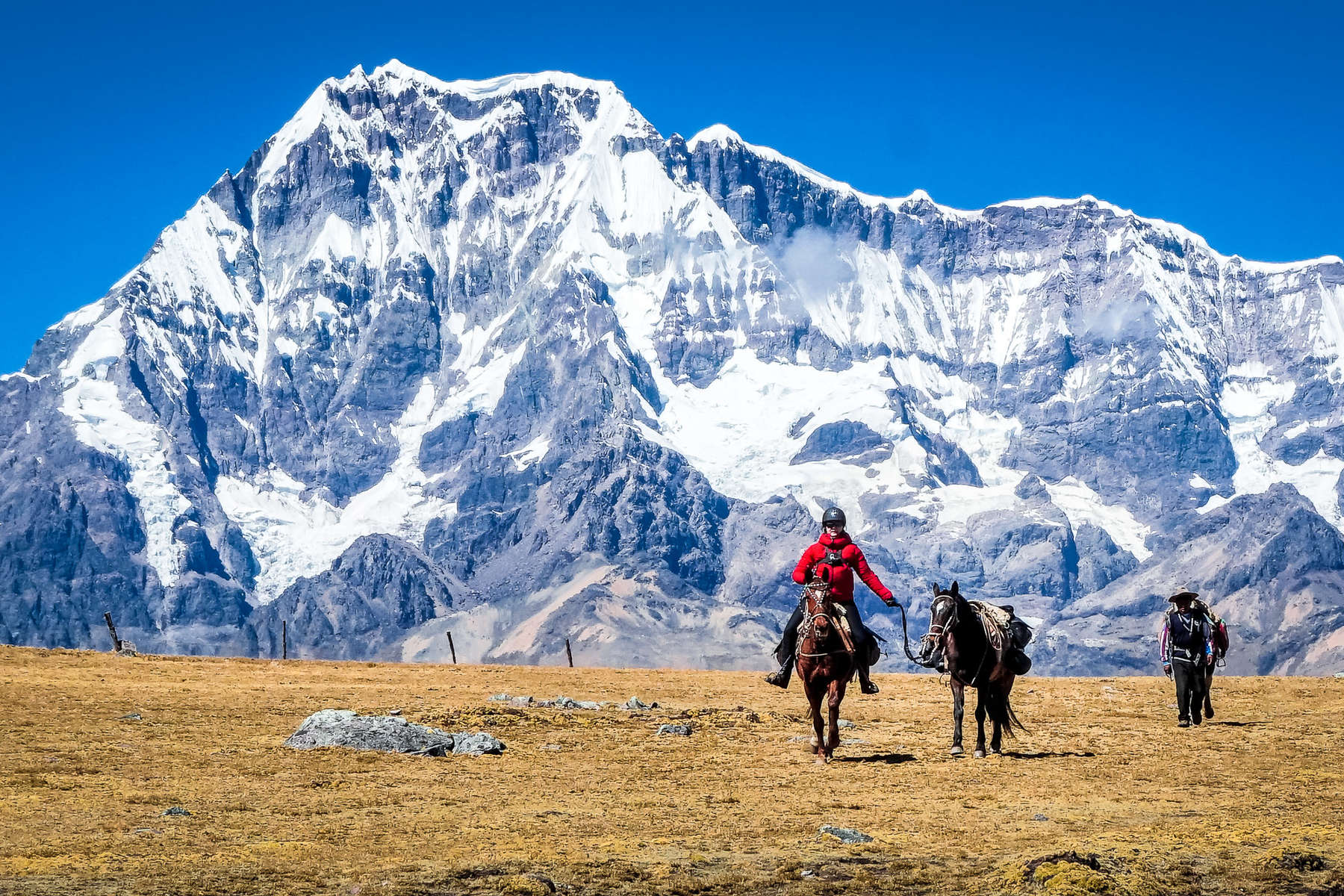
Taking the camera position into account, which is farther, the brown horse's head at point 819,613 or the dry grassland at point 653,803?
the brown horse's head at point 819,613

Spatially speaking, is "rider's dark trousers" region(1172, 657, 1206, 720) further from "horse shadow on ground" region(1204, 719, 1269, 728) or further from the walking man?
"horse shadow on ground" region(1204, 719, 1269, 728)

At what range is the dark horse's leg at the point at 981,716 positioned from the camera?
107 feet

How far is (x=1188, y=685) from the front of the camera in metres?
38.8

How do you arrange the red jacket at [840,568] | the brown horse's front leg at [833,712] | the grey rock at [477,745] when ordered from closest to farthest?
the red jacket at [840,568], the brown horse's front leg at [833,712], the grey rock at [477,745]

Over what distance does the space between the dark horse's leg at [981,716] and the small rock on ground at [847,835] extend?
9420 mm

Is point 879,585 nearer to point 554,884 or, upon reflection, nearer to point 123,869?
point 554,884

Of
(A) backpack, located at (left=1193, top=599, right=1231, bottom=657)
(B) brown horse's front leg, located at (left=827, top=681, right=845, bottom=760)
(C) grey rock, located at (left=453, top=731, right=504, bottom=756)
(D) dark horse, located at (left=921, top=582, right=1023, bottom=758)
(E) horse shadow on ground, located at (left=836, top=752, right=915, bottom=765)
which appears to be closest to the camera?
(B) brown horse's front leg, located at (left=827, top=681, right=845, bottom=760)

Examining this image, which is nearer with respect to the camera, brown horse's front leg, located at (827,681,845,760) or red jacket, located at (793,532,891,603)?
red jacket, located at (793,532,891,603)

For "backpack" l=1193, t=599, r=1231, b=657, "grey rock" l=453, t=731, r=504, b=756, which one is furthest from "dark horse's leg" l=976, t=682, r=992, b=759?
Answer: "grey rock" l=453, t=731, r=504, b=756

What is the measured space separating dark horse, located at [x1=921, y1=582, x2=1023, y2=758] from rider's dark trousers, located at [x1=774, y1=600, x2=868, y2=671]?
130 cm

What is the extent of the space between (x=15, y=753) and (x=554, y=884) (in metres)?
15.4

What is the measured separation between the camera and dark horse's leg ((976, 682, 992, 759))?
32469mm

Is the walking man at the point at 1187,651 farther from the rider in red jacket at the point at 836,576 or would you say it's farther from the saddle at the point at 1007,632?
the rider in red jacket at the point at 836,576

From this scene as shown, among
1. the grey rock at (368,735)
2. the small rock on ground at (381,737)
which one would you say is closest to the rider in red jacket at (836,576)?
the small rock on ground at (381,737)
